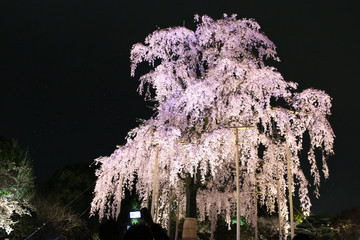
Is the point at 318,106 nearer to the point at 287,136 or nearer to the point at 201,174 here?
the point at 287,136

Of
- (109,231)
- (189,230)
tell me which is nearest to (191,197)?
(189,230)

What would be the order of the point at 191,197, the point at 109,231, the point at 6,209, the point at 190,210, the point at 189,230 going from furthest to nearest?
the point at 6,209
the point at 191,197
the point at 190,210
the point at 189,230
the point at 109,231

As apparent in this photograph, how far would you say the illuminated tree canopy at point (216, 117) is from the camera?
1476 cm

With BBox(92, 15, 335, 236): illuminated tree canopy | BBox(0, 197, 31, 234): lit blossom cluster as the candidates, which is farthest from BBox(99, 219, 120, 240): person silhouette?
BBox(0, 197, 31, 234): lit blossom cluster

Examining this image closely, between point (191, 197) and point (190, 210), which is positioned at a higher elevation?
point (191, 197)

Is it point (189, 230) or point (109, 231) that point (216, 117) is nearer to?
point (189, 230)

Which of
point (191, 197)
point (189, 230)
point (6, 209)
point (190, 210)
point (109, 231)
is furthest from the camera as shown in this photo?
point (6, 209)

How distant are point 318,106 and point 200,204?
7.37 meters

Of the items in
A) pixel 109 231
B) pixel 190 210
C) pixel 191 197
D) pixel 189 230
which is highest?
pixel 191 197

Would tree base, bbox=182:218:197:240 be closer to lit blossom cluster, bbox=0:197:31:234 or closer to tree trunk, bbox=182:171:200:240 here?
tree trunk, bbox=182:171:200:240

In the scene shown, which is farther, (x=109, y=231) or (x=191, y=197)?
(x=191, y=197)

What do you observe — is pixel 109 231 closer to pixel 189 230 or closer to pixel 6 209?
pixel 189 230

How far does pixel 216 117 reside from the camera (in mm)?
15422

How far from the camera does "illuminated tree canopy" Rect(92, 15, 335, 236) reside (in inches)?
581
